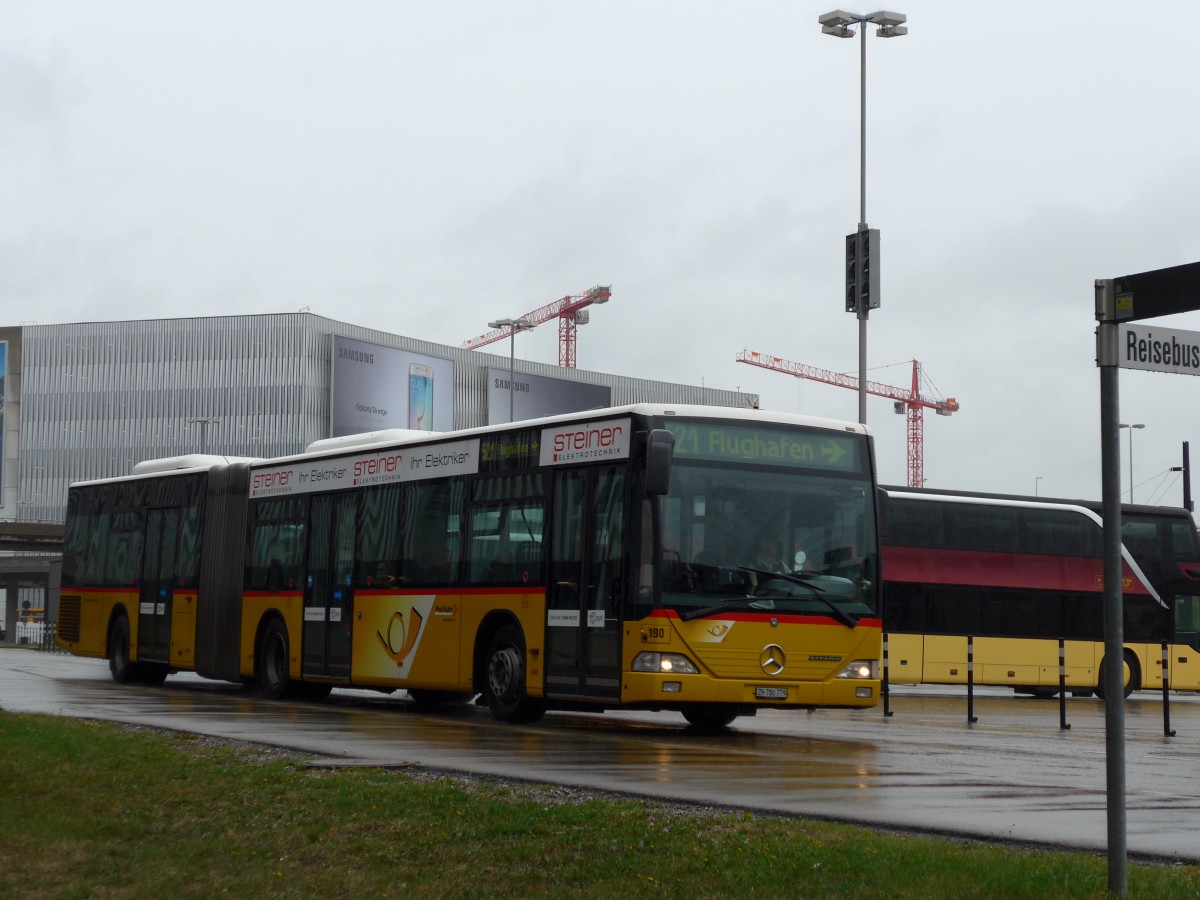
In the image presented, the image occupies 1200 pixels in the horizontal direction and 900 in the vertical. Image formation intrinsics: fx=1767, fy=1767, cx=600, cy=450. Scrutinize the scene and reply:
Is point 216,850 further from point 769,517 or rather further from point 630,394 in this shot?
point 630,394

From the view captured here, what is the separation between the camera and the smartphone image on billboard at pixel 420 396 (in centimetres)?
11888

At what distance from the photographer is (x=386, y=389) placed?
117m

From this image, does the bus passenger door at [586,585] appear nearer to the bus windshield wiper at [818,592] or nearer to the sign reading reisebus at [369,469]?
the bus windshield wiper at [818,592]

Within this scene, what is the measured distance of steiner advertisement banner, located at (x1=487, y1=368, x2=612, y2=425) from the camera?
128125 mm

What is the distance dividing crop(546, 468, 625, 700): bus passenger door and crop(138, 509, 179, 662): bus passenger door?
1046 cm

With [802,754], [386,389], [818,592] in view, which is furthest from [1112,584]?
[386,389]

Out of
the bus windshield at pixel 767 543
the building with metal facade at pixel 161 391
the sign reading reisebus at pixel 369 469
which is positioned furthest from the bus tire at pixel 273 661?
the building with metal facade at pixel 161 391

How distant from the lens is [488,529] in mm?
19266

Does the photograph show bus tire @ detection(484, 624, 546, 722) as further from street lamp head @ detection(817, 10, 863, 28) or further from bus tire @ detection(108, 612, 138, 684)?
street lamp head @ detection(817, 10, 863, 28)

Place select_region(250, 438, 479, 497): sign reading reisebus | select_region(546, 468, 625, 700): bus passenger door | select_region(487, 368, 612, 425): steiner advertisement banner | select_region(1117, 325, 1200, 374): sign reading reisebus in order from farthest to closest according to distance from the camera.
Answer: select_region(487, 368, 612, 425): steiner advertisement banner → select_region(250, 438, 479, 497): sign reading reisebus → select_region(546, 468, 625, 700): bus passenger door → select_region(1117, 325, 1200, 374): sign reading reisebus

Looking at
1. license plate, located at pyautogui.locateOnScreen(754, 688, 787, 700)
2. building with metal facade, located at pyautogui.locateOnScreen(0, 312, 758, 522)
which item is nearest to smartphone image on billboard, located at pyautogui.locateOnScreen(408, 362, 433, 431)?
building with metal facade, located at pyautogui.locateOnScreen(0, 312, 758, 522)

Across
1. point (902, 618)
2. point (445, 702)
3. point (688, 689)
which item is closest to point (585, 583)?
point (688, 689)

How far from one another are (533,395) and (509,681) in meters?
113

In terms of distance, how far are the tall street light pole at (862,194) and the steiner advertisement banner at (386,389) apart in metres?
83.7
